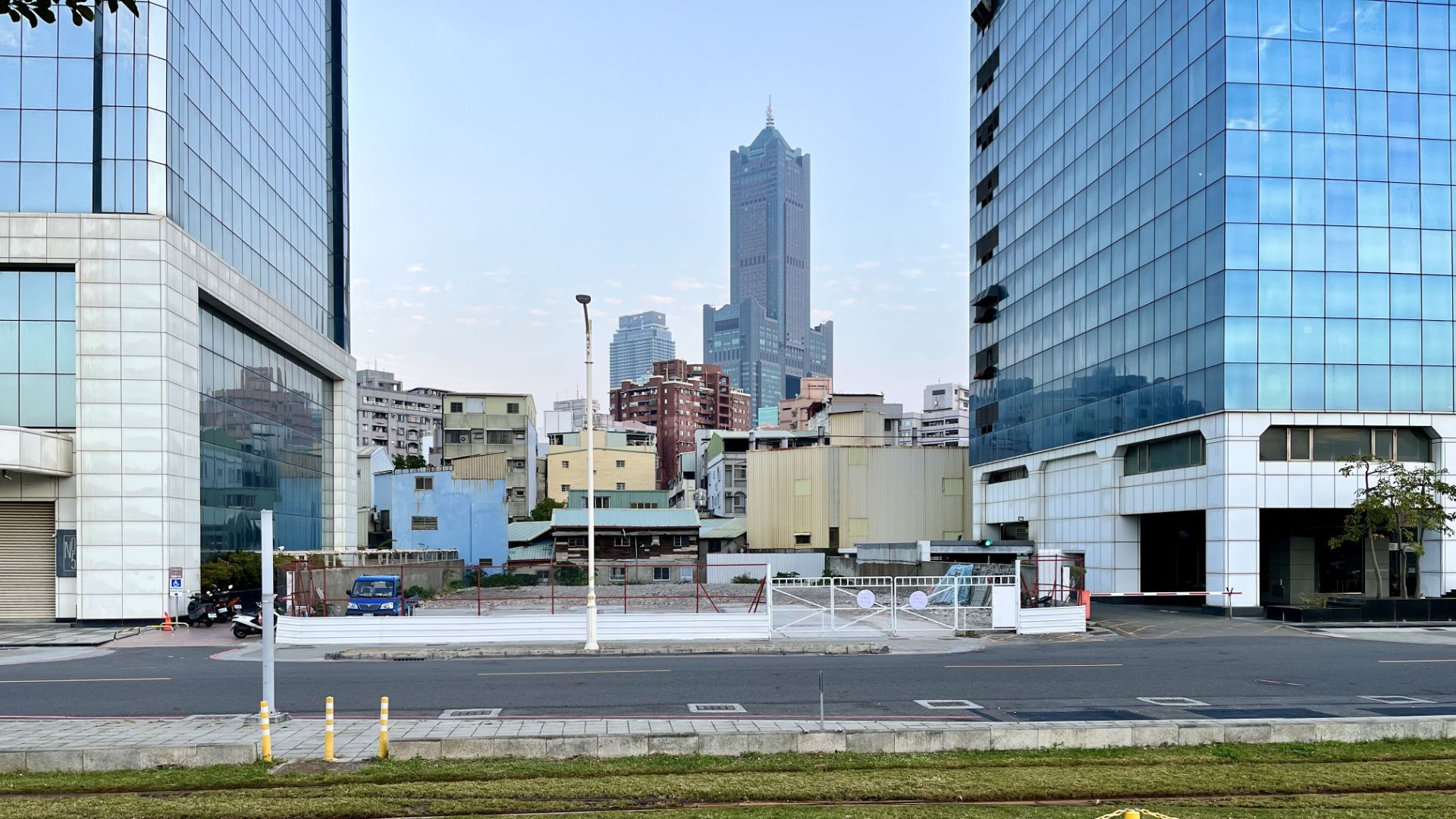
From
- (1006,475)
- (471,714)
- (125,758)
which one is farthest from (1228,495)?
(125,758)

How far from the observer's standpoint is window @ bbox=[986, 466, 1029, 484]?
242 ft

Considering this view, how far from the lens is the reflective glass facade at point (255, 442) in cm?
4612

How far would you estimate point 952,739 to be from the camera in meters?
15.6

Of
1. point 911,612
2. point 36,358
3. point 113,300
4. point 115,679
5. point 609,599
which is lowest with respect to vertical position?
point 609,599

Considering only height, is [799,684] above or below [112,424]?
below

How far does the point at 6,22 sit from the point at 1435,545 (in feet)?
199

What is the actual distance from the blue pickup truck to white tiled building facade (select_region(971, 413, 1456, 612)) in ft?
108

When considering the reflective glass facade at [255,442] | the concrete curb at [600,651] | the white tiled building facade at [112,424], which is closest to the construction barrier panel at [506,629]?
the concrete curb at [600,651]

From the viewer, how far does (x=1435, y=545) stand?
46375 millimetres

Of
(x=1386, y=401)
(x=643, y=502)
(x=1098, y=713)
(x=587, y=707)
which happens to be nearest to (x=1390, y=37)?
(x=1386, y=401)

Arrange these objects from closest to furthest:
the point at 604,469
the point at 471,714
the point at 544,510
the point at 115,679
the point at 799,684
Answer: the point at 471,714 → the point at 799,684 → the point at 115,679 → the point at 544,510 → the point at 604,469

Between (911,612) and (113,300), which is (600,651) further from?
(113,300)

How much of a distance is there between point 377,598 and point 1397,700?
30.5 metres

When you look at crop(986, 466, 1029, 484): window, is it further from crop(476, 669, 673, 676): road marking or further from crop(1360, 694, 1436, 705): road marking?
crop(1360, 694, 1436, 705): road marking
